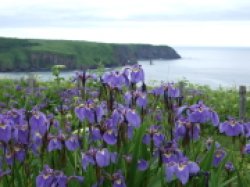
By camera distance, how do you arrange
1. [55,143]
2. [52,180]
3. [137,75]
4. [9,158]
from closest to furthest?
[52,180] → [55,143] → [9,158] → [137,75]

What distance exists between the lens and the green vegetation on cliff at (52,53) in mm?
153625

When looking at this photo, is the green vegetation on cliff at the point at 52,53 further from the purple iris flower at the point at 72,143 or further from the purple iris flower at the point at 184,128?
the purple iris flower at the point at 72,143

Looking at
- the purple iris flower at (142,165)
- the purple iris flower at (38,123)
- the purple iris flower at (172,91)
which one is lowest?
the purple iris flower at (142,165)

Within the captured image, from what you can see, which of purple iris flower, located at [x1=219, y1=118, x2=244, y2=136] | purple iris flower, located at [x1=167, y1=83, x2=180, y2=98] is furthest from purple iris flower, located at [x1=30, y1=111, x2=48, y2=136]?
purple iris flower, located at [x1=219, y1=118, x2=244, y2=136]

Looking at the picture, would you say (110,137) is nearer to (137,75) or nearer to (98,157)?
(98,157)

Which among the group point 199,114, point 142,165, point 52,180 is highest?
point 199,114

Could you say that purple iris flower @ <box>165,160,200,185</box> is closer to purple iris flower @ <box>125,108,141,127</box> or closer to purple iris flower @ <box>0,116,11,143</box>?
purple iris flower @ <box>125,108,141,127</box>

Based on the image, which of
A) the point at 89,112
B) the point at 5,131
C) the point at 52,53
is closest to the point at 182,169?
the point at 89,112

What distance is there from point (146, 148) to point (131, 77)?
762 mm

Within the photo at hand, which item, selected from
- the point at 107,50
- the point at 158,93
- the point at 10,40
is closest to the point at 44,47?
the point at 10,40

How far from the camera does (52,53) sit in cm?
15900

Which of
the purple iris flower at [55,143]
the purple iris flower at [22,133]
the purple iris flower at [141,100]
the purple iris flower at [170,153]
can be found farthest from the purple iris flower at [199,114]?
the purple iris flower at [22,133]

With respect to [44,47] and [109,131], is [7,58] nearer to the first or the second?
[44,47]

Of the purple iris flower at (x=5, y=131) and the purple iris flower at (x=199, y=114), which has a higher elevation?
the purple iris flower at (x=199, y=114)
